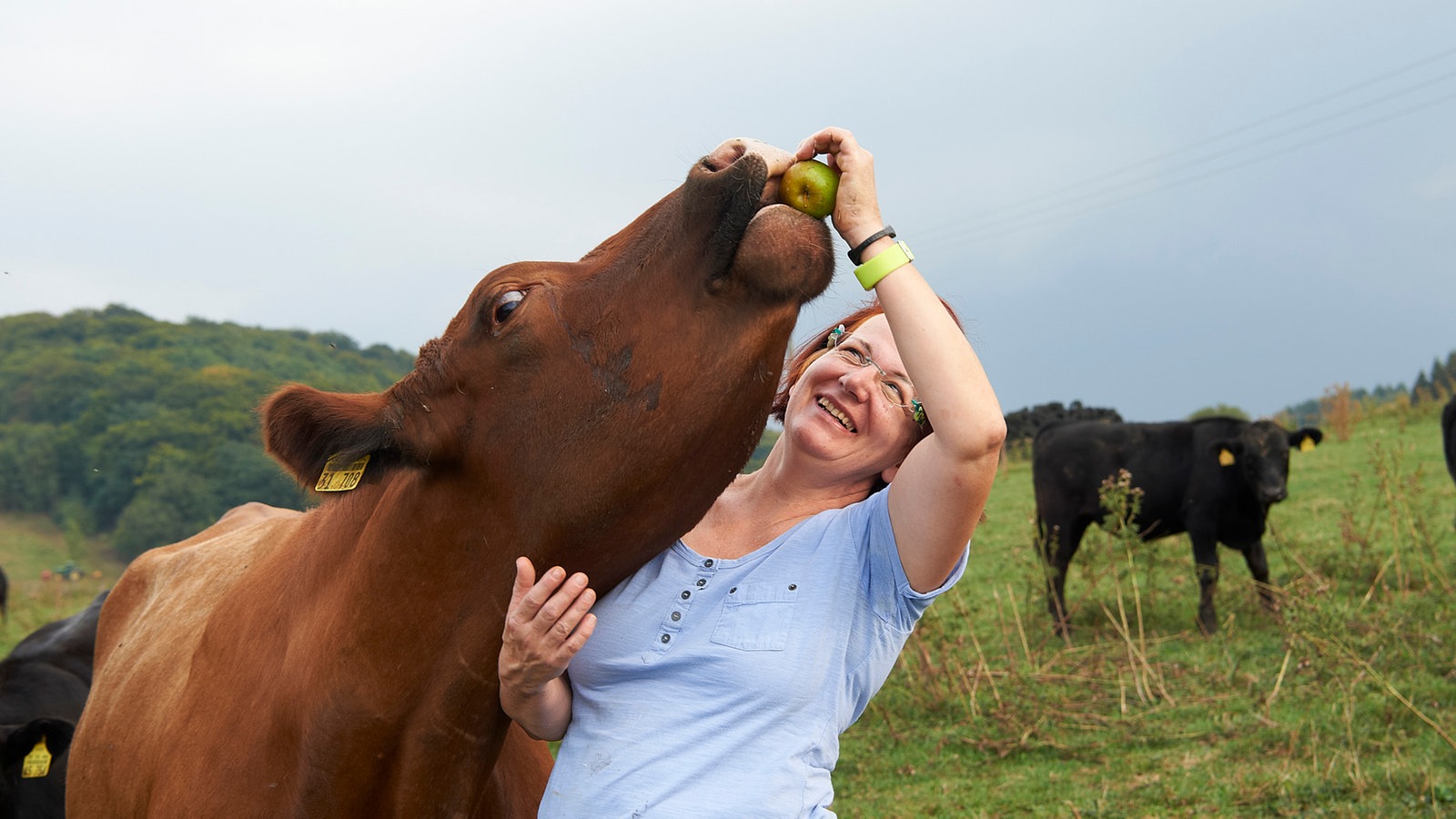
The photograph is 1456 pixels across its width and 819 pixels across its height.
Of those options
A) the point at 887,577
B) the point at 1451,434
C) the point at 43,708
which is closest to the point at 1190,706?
the point at 887,577

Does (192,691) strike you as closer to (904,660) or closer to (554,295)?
(554,295)

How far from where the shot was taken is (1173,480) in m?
12.7

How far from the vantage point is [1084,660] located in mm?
8648

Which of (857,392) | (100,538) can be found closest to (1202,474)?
(857,392)

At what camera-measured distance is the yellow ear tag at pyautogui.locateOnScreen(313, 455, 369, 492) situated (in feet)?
7.45

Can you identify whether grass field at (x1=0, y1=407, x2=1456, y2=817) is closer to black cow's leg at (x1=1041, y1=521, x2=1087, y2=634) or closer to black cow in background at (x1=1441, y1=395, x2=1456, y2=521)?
black cow's leg at (x1=1041, y1=521, x2=1087, y2=634)

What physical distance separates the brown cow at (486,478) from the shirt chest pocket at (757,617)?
207 mm

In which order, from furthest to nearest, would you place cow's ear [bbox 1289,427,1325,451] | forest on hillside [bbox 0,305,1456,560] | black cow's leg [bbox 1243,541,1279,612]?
forest on hillside [bbox 0,305,1456,560] → cow's ear [bbox 1289,427,1325,451] → black cow's leg [bbox 1243,541,1279,612]

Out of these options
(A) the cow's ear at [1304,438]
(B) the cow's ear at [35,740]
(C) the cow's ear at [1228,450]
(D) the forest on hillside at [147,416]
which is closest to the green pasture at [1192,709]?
(C) the cow's ear at [1228,450]

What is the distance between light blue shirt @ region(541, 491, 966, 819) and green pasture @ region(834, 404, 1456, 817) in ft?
13.9

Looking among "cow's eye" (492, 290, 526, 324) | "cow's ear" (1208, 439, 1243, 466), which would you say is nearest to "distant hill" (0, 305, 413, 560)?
"cow's ear" (1208, 439, 1243, 466)

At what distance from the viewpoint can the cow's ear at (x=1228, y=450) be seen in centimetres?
1213

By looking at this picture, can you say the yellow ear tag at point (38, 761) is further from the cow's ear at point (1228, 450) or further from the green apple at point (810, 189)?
the cow's ear at point (1228, 450)

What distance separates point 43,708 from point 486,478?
19.6ft
